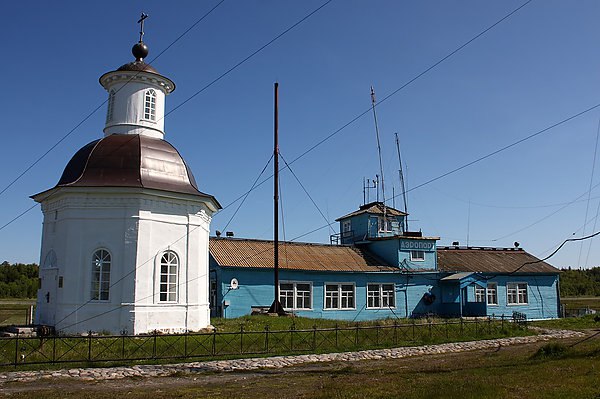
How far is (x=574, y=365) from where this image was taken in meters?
14.4

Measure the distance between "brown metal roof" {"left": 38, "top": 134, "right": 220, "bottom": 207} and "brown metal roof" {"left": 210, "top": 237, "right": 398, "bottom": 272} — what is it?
7.72m

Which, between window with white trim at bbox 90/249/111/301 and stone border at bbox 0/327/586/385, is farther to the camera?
window with white trim at bbox 90/249/111/301

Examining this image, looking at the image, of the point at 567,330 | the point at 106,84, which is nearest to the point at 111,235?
the point at 106,84

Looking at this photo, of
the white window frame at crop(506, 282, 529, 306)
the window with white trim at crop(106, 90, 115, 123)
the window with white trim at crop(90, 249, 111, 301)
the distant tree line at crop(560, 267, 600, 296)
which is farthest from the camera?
the distant tree line at crop(560, 267, 600, 296)

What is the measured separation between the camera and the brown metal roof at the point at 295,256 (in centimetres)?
2967

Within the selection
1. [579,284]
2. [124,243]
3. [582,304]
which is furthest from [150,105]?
[579,284]

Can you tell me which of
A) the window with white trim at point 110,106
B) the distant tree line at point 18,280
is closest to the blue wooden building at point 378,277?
the window with white trim at point 110,106

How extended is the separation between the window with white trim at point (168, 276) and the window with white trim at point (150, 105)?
655cm

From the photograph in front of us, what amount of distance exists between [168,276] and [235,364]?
6019mm

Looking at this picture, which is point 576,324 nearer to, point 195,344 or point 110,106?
point 195,344

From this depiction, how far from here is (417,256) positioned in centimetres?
3666

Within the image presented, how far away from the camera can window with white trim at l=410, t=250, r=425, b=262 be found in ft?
119

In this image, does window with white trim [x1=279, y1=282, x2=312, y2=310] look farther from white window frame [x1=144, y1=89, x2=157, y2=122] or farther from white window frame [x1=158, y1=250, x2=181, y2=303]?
white window frame [x1=144, y1=89, x2=157, y2=122]

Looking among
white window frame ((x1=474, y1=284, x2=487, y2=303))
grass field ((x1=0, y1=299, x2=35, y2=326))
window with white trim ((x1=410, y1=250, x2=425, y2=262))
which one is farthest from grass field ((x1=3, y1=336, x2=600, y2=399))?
white window frame ((x1=474, y1=284, x2=487, y2=303))
